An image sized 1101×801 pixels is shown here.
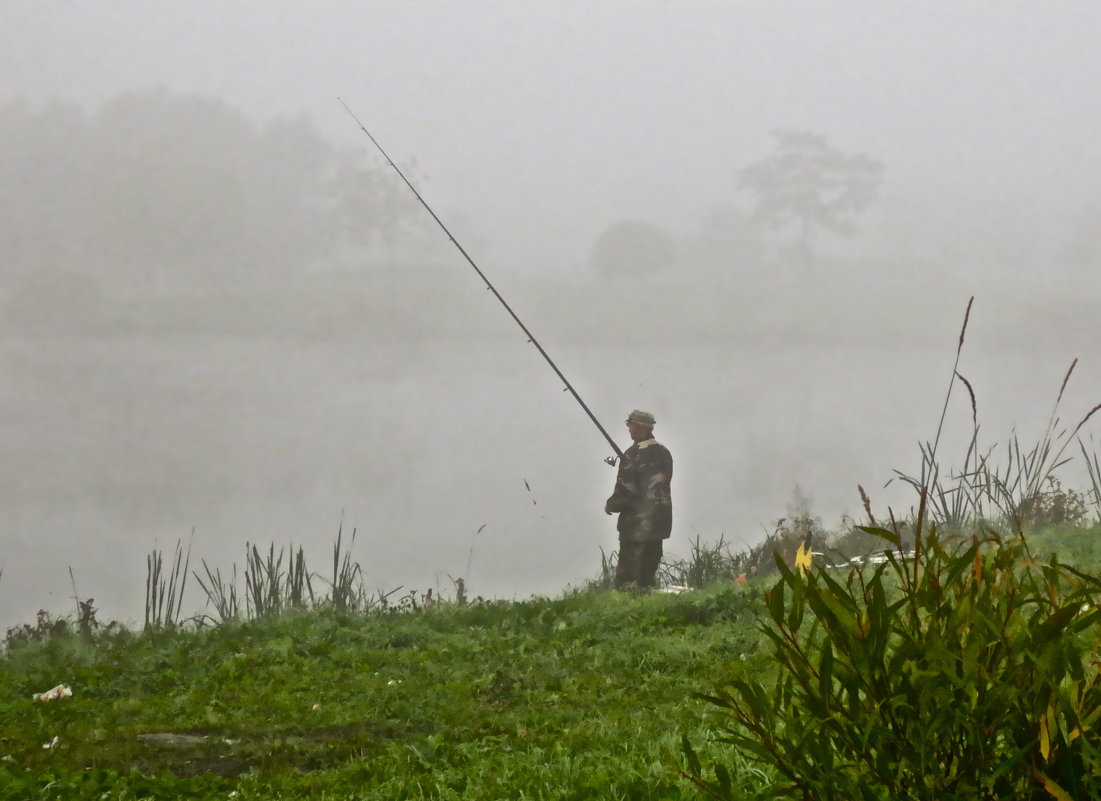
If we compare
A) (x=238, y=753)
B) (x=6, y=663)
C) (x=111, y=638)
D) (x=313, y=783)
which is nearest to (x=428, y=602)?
(x=111, y=638)

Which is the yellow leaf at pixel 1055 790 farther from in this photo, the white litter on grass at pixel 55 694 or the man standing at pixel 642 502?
the man standing at pixel 642 502

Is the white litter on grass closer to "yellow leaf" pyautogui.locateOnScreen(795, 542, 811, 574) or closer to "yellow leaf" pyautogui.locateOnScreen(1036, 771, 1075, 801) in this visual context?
"yellow leaf" pyautogui.locateOnScreen(795, 542, 811, 574)

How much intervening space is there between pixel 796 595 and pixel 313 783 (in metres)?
4.64

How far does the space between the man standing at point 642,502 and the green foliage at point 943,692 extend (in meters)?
12.9

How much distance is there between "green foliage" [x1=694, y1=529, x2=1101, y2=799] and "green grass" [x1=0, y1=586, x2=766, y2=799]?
6.42 ft

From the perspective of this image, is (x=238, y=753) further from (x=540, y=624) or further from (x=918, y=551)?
(x=918, y=551)

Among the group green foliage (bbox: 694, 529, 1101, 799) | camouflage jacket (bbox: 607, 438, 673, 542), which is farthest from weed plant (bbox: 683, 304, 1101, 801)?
camouflage jacket (bbox: 607, 438, 673, 542)

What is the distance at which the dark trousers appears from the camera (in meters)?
16.1

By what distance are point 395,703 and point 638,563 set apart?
7382 millimetres

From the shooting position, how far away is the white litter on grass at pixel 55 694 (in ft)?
32.6

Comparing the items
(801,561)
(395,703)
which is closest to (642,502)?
(395,703)

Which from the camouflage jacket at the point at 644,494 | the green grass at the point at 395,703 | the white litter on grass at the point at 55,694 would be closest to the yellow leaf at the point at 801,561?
the green grass at the point at 395,703

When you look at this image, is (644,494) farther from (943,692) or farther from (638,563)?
(943,692)

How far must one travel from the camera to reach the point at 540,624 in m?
12.4
